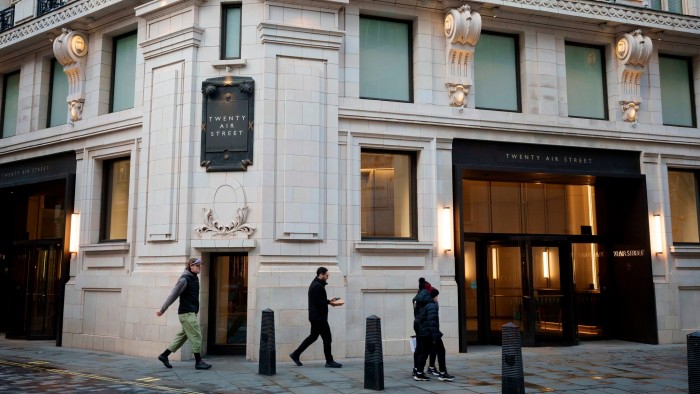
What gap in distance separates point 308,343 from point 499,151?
753 centimetres

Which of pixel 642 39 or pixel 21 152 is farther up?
pixel 642 39

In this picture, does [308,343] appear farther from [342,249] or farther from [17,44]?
[17,44]

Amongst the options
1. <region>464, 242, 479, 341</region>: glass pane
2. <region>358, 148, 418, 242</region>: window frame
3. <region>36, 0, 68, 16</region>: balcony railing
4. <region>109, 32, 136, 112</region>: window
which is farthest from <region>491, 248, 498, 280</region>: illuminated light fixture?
<region>36, 0, 68, 16</region>: balcony railing

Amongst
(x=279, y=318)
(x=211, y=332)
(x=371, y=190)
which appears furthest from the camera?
(x=371, y=190)

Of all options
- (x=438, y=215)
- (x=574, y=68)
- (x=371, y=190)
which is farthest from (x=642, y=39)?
(x=371, y=190)

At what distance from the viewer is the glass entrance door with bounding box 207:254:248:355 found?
14312 mm

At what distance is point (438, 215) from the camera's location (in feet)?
50.9

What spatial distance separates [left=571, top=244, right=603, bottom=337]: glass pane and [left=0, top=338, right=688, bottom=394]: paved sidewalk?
7.21 ft

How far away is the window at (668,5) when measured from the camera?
18953mm

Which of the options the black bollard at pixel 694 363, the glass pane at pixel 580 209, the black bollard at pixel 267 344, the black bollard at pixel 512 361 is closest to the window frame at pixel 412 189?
the black bollard at pixel 267 344

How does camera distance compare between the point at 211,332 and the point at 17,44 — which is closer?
the point at 211,332

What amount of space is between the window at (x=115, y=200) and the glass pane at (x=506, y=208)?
10.2 metres

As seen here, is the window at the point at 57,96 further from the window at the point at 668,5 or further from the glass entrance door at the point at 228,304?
the window at the point at 668,5

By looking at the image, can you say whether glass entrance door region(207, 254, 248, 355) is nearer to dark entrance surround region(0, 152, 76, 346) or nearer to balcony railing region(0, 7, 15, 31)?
dark entrance surround region(0, 152, 76, 346)
